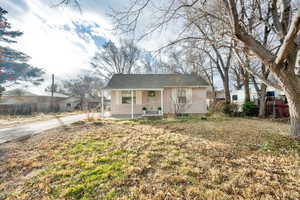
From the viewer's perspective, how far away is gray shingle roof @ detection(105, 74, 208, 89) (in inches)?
458

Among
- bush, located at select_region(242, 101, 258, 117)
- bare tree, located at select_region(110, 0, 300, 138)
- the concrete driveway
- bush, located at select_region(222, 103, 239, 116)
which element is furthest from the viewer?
bush, located at select_region(222, 103, 239, 116)

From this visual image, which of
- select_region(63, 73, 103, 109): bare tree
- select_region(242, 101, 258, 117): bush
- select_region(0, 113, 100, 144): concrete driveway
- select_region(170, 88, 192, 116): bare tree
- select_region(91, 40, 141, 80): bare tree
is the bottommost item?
select_region(0, 113, 100, 144): concrete driveway

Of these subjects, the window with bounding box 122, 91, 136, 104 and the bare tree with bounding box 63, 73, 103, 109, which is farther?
the bare tree with bounding box 63, 73, 103, 109

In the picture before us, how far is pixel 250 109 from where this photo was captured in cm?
1062

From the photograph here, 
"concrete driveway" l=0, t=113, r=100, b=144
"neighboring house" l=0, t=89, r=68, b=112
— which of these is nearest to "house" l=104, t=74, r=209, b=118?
"concrete driveway" l=0, t=113, r=100, b=144

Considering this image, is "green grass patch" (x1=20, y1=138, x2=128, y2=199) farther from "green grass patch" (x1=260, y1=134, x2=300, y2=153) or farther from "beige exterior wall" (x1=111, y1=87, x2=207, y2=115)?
"beige exterior wall" (x1=111, y1=87, x2=207, y2=115)

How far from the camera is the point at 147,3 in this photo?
14.6ft

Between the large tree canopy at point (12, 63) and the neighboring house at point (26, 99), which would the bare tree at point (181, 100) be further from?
the large tree canopy at point (12, 63)

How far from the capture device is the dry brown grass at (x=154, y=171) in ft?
6.37

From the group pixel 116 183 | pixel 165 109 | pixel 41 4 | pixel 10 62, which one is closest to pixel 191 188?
pixel 116 183

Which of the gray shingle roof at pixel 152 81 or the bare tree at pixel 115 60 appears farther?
the bare tree at pixel 115 60

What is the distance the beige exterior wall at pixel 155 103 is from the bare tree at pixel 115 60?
14007mm

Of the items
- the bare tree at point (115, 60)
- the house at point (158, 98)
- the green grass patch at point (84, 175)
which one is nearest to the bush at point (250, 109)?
the house at point (158, 98)

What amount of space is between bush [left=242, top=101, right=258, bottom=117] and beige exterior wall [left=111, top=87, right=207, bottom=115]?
10.6 feet
